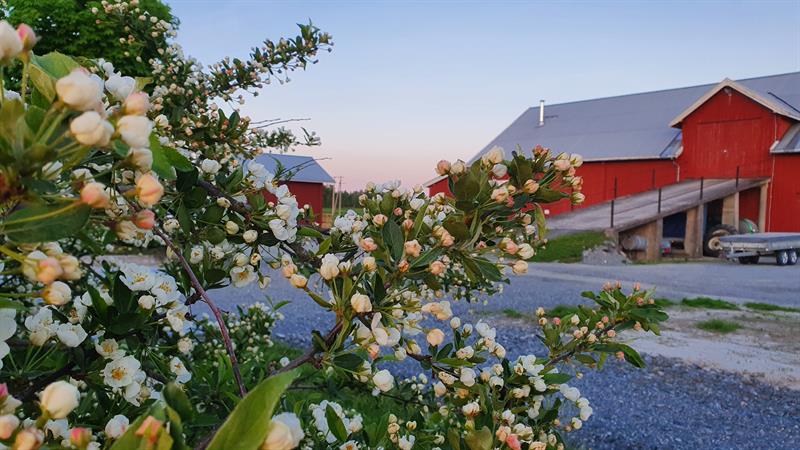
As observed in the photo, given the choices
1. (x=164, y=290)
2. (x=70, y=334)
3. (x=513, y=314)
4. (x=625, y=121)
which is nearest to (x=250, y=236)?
(x=164, y=290)

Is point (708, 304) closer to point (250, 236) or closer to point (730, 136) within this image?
point (250, 236)

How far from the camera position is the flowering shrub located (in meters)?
0.54

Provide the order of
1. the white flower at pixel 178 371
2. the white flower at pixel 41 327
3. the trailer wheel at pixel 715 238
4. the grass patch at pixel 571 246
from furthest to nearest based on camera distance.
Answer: the trailer wheel at pixel 715 238, the grass patch at pixel 571 246, the white flower at pixel 178 371, the white flower at pixel 41 327

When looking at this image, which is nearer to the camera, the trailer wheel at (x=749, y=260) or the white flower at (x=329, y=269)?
the white flower at (x=329, y=269)

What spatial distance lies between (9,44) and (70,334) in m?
0.59

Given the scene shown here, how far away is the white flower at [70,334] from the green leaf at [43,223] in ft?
1.58

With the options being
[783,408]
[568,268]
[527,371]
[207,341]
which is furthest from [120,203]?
[568,268]

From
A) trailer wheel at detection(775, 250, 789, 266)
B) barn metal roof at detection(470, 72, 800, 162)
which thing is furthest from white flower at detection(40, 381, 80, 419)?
barn metal roof at detection(470, 72, 800, 162)

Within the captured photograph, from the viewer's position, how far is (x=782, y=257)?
14789 millimetres

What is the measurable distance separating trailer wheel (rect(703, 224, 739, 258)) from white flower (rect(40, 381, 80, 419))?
18.2 metres

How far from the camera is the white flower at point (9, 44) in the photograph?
55 cm

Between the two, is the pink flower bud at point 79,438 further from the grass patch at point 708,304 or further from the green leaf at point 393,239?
the grass patch at point 708,304

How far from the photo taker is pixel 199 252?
58.1 inches

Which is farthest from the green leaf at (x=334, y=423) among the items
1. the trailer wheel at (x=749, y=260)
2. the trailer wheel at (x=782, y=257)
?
the trailer wheel at (x=749, y=260)
